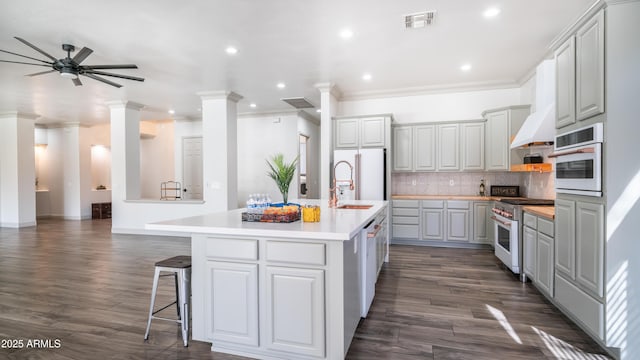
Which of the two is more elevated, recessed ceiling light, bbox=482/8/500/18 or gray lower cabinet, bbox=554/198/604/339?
recessed ceiling light, bbox=482/8/500/18

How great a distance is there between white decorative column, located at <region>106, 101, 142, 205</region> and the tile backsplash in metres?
5.63

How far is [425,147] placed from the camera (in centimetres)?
574

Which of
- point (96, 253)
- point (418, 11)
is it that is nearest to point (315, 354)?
point (418, 11)

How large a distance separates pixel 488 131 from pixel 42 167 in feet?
40.8

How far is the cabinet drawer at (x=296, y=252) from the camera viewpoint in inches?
76.3

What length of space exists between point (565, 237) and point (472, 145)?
3146 mm

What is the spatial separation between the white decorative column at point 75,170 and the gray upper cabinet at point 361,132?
27.1 feet

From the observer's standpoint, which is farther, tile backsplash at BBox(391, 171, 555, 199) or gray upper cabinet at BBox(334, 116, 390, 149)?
gray upper cabinet at BBox(334, 116, 390, 149)

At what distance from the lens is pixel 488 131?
5355mm

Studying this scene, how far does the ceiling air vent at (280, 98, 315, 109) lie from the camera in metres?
6.86

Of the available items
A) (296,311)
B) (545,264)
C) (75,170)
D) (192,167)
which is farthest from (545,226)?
(75,170)

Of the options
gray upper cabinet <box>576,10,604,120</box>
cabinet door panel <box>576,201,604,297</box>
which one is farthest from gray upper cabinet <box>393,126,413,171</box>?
cabinet door panel <box>576,201,604,297</box>

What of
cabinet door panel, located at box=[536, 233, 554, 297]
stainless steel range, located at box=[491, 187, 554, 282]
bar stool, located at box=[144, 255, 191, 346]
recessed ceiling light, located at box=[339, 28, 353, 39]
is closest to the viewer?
bar stool, located at box=[144, 255, 191, 346]

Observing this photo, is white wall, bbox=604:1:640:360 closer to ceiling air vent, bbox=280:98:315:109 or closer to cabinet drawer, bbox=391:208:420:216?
cabinet drawer, bbox=391:208:420:216
